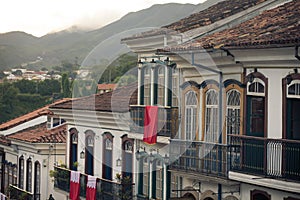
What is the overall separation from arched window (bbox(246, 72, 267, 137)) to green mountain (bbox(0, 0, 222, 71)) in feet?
196

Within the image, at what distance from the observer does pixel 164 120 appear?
25.0m

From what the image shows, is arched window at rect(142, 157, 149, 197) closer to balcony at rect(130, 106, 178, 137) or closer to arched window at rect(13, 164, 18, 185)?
balcony at rect(130, 106, 178, 137)

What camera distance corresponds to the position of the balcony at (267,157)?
18047 mm

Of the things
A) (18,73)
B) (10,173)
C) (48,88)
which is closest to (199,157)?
(10,173)

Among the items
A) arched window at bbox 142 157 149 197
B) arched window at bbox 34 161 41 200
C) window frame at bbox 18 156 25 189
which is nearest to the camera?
arched window at bbox 142 157 149 197

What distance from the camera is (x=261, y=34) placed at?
64.4 feet

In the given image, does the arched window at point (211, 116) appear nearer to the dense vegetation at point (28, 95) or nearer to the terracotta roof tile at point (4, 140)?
the terracotta roof tile at point (4, 140)

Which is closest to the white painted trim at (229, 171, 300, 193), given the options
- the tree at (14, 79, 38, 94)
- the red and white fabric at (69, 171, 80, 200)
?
the red and white fabric at (69, 171, 80, 200)

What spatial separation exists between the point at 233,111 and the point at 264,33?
8.24ft

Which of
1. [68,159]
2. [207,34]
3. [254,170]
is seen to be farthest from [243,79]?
[68,159]

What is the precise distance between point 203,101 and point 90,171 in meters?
10.1

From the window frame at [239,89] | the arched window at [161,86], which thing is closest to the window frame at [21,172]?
the arched window at [161,86]

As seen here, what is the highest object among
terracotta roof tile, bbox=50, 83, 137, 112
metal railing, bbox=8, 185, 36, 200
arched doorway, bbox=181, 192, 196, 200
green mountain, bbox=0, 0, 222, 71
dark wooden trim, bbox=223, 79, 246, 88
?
green mountain, bbox=0, 0, 222, 71

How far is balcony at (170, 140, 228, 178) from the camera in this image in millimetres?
20977
